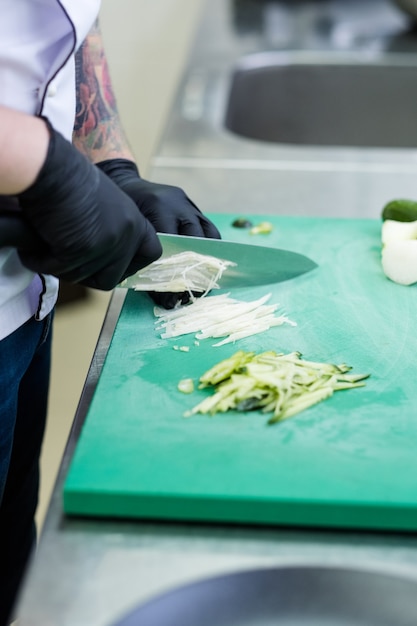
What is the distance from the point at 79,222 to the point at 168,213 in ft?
0.99

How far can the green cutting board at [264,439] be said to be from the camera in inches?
31.9

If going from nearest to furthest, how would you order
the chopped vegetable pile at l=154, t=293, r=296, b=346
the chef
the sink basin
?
the chef < the chopped vegetable pile at l=154, t=293, r=296, b=346 < the sink basin

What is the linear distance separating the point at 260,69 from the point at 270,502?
1.80 meters

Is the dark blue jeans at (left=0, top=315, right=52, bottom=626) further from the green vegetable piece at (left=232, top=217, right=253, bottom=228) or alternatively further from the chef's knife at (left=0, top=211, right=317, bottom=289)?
the green vegetable piece at (left=232, top=217, right=253, bottom=228)

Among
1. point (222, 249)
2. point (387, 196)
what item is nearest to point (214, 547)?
point (222, 249)

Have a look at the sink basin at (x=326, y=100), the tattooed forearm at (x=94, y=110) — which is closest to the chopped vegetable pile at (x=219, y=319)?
the tattooed forearm at (x=94, y=110)

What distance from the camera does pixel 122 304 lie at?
4.16ft

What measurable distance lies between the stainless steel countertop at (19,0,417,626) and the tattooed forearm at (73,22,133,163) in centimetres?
24

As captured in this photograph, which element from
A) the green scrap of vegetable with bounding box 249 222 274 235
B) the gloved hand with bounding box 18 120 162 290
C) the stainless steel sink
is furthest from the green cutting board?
the stainless steel sink

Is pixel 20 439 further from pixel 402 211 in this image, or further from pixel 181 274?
pixel 402 211

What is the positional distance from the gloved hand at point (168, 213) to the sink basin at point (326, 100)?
1.06 meters

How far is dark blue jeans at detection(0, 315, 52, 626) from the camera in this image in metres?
1.14

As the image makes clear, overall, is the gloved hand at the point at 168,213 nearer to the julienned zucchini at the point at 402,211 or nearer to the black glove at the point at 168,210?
the black glove at the point at 168,210

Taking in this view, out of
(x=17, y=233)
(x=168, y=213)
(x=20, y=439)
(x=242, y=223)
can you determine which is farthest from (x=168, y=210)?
(x=20, y=439)
